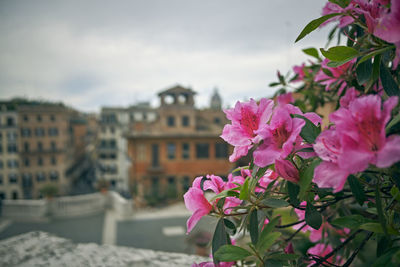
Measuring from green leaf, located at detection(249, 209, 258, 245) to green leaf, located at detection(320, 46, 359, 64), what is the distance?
1.05 ft

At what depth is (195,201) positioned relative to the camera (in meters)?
0.55

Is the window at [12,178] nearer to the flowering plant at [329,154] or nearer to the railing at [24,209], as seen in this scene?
the railing at [24,209]

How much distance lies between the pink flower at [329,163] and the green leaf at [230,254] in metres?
0.20

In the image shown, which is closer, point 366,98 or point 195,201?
point 366,98

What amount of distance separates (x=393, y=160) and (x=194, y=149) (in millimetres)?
13440

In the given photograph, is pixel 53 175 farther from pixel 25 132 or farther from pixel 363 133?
pixel 363 133

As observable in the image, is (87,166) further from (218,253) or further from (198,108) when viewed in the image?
(218,253)

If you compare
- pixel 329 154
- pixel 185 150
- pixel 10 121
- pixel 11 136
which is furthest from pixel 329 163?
pixel 11 136

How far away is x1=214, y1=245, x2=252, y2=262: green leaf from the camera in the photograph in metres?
0.49

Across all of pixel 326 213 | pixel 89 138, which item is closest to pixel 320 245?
pixel 326 213

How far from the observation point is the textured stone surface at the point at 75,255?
1.18 m

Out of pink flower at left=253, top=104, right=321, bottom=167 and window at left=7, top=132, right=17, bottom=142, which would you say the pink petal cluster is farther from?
window at left=7, top=132, right=17, bottom=142

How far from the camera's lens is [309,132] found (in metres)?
0.44

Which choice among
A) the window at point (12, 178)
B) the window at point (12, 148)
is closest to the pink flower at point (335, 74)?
the window at point (12, 148)
